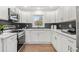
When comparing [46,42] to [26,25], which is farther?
[26,25]

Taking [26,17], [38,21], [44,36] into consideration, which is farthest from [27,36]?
[38,21]

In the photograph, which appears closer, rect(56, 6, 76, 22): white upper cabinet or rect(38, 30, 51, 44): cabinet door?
rect(56, 6, 76, 22): white upper cabinet

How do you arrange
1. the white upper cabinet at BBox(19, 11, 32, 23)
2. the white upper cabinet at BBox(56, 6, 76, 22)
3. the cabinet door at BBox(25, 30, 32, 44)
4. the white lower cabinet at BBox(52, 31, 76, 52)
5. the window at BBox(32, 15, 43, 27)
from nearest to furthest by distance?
the white lower cabinet at BBox(52, 31, 76, 52), the white upper cabinet at BBox(56, 6, 76, 22), the cabinet door at BBox(25, 30, 32, 44), the white upper cabinet at BBox(19, 11, 32, 23), the window at BBox(32, 15, 43, 27)

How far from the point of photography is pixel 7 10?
11.3 feet

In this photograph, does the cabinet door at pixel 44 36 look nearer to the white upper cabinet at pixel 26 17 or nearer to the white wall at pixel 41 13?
the white wall at pixel 41 13

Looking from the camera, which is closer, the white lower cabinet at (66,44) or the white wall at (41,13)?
the white lower cabinet at (66,44)

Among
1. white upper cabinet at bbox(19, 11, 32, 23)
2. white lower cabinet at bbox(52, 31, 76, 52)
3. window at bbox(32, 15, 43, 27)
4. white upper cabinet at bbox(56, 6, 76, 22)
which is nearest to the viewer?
white lower cabinet at bbox(52, 31, 76, 52)

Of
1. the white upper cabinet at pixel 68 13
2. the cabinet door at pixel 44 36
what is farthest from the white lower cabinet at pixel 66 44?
the cabinet door at pixel 44 36

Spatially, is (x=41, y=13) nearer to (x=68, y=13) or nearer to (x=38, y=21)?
(x=38, y=21)

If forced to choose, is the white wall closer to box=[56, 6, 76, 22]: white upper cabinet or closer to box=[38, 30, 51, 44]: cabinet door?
box=[38, 30, 51, 44]: cabinet door

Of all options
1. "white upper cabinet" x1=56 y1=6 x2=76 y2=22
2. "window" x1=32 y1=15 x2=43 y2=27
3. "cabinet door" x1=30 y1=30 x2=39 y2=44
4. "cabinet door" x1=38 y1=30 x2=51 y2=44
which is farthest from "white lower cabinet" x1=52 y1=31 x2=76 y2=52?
"window" x1=32 y1=15 x2=43 y2=27
